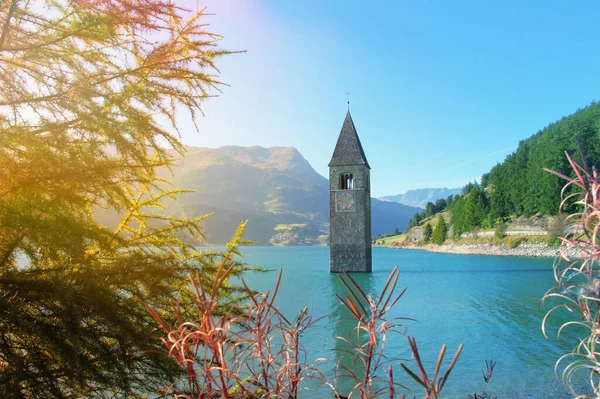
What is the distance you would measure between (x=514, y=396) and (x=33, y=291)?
10.3 meters

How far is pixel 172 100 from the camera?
14.4ft

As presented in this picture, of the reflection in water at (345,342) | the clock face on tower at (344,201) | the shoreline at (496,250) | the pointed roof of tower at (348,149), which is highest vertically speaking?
the pointed roof of tower at (348,149)

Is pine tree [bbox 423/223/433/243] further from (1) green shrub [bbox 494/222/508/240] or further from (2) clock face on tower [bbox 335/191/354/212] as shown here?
(2) clock face on tower [bbox 335/191/354/212]

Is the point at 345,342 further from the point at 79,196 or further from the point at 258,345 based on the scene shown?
the point at 258,345

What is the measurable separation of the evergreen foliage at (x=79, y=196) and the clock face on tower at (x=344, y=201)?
37.4 meters

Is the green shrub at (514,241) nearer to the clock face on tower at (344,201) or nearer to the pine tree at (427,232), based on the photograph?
the clock face on tower at (344,201)

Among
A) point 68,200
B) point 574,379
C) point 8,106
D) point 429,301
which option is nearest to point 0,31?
point 8,106

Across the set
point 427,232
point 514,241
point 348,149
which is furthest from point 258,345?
point 427,232

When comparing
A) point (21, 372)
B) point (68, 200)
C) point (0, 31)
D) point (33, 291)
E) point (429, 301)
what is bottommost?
point (429, 301)

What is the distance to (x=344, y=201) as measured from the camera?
41.6 metres

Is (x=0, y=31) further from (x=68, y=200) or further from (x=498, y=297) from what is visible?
(x=498, y=297)

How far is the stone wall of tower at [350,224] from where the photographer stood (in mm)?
40375

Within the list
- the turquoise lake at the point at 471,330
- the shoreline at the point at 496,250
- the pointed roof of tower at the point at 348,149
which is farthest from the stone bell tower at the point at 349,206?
the shoreline at the point at 496,250

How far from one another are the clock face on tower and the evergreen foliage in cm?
3737
